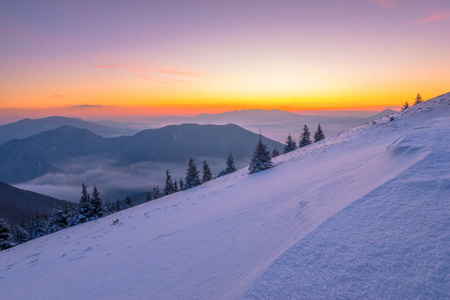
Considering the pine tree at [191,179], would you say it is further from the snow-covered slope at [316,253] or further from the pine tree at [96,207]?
the snow-covered slope at [316,253]

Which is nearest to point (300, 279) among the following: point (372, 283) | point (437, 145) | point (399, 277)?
point (372, 283)

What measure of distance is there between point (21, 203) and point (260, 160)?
618ft

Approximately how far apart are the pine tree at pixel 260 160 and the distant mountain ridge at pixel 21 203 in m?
149

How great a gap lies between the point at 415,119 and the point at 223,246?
102 feet

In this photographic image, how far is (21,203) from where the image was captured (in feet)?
452

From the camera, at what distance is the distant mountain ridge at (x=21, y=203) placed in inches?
4729

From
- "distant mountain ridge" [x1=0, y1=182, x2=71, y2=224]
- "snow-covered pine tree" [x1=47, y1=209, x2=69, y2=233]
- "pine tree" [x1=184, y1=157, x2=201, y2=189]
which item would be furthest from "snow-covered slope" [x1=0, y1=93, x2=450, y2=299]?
"distant mountain ridge" [x1=0, y1=182, x2=71, y2=224]

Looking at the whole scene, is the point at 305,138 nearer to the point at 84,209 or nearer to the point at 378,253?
the point at 84,209

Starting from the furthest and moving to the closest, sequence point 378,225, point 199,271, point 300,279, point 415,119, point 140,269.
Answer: point 415,119 < point 140,269 < point 199,271 < point 378,225 < point 300,279

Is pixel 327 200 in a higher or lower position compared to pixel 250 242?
higher

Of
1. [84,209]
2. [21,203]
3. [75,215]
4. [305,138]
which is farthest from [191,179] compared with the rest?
[21,203]

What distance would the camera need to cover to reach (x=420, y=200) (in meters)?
3.10

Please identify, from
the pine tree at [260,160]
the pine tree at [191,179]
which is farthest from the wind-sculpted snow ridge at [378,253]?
the pine tree at [191,179]

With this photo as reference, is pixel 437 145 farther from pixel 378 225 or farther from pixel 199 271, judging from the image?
pixel 199 271
